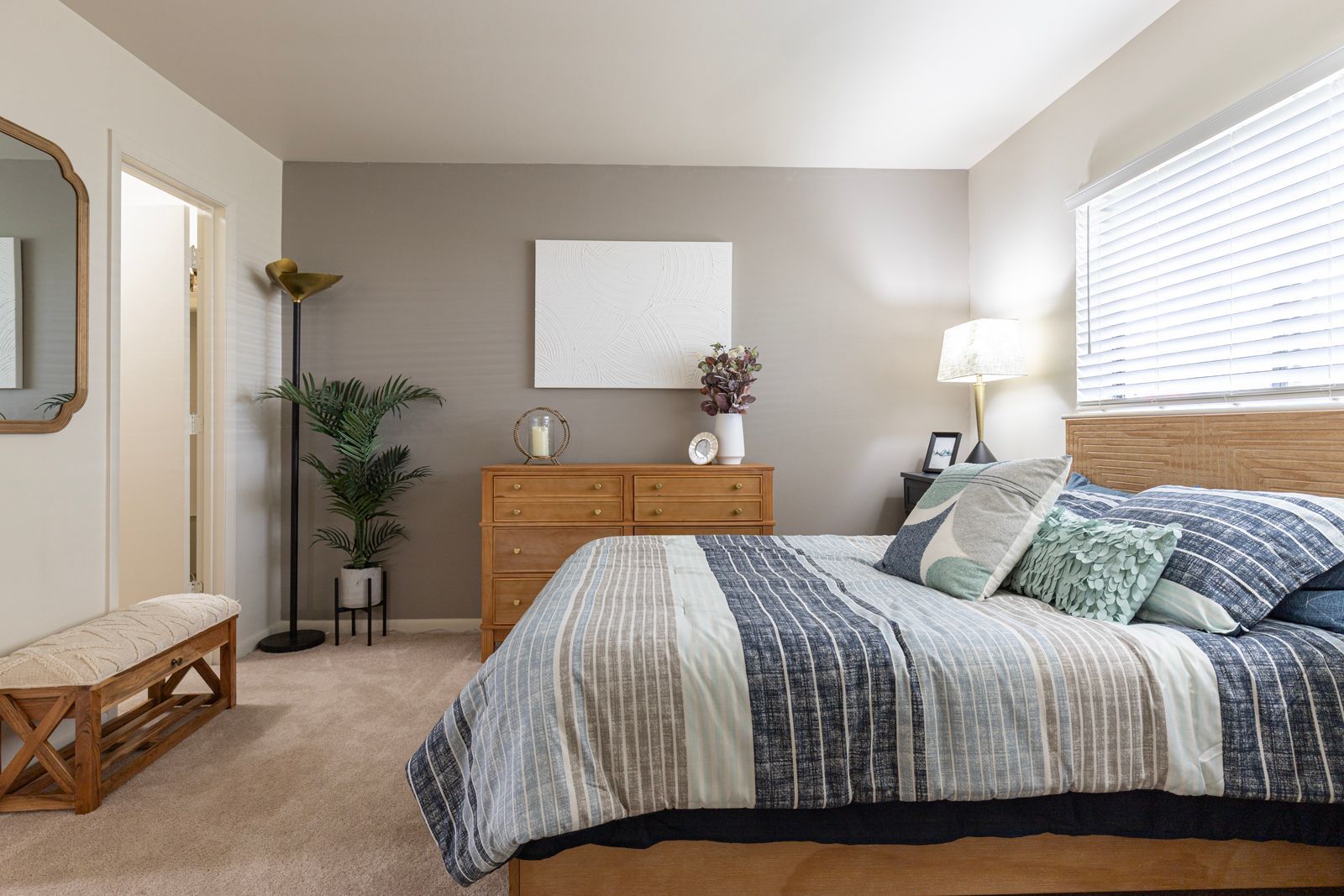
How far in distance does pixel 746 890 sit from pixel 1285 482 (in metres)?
1.76

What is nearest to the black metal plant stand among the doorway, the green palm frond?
the green palm frond

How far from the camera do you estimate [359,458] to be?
3.32m

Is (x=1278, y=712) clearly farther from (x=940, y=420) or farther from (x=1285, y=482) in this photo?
(x=940, y=420)

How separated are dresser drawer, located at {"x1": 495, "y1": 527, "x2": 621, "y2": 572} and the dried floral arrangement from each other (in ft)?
2.97

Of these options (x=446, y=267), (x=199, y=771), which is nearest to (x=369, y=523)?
(x=446, y=267)

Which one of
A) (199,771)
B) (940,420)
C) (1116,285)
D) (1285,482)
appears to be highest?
(1116,285)

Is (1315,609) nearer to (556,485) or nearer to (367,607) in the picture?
(556,485)

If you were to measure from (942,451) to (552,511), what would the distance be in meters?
2.03

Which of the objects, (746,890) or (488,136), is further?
(488,136)

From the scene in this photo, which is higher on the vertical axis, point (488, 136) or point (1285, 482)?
point (488, 136)

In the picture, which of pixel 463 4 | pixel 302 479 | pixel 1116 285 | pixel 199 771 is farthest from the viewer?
pixel 302 479

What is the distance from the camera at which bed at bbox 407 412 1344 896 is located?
3.96 ft

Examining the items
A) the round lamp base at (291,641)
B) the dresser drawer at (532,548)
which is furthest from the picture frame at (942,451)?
the round lamp base at (291,641)

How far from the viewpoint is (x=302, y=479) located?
3645 mm
